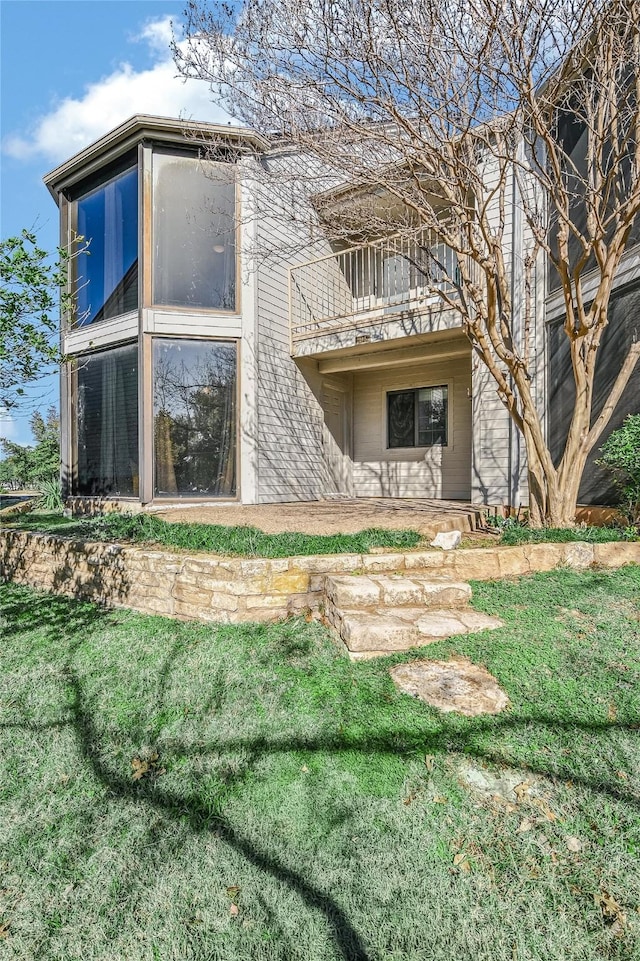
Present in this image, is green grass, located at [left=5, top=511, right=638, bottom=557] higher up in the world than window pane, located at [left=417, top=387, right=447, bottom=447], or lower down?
lower down

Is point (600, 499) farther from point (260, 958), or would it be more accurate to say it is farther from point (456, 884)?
point (260, 958)

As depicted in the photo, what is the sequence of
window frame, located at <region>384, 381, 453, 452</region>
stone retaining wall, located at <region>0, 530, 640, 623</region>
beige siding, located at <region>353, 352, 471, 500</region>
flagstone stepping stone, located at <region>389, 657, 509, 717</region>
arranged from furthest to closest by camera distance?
window frame, located at <region>384, 381, 453, 452</region>
beige siding, located at <region>353, 352, 471, 500</region>
stone retaining wall, located at <region>0, 530, 640, 623</region>
flagstone stepping stone, located at <region>389, 657, 509, 717</region>

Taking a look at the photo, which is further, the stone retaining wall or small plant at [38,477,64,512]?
small plant at [38,477,64,512]

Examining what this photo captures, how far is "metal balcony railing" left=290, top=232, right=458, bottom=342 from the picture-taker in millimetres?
8133

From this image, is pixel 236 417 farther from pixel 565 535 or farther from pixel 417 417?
pixel 565 535

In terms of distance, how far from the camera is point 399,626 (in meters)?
3.08

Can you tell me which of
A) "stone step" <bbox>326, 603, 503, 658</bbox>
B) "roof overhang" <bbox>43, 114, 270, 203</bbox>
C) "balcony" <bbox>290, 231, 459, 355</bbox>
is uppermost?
"roof overhang" <bbox>43, 114, 270, 203</bbox>

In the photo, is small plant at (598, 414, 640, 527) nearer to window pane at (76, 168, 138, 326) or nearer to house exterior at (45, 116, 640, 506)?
house exterior at (45, 116, 640, 506)

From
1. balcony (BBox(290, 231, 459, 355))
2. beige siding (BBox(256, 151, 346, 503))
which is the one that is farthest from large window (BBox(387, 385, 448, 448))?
balcony (BBox(290, 231, 459, 355))

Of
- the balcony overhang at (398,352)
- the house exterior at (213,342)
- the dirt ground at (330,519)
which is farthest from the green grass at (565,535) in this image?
the balcony overhang at (398,352)

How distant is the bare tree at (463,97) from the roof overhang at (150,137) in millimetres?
1784

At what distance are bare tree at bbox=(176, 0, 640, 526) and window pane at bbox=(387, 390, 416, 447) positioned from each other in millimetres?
4267

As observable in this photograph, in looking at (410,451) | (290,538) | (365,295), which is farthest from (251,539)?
(365,295)

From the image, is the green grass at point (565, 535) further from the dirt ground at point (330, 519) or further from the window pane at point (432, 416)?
the window pane at point (432, 416)
